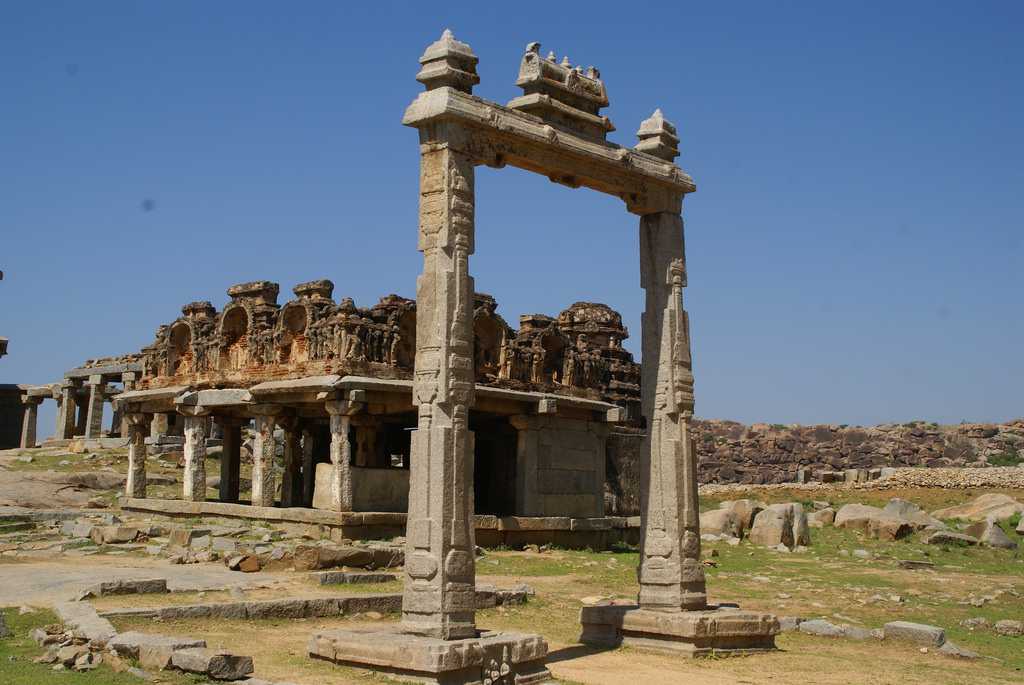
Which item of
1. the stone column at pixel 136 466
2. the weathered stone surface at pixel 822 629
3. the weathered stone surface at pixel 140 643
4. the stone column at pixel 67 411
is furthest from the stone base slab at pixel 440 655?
the stone column at pixel 67 411

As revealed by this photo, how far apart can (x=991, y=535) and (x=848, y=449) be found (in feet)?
75.9

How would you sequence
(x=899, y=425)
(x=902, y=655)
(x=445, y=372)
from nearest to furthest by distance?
(x=445, y=372)
(x=902, y=655)
(x=899, y=425)

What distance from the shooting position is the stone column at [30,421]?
122ft

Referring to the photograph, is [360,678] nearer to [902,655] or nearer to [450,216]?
[450,216]

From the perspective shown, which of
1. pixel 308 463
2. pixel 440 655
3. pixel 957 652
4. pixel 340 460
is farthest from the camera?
pixel 308 463

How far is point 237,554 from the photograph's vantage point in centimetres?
1447

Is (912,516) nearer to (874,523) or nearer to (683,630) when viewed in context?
(874,523)

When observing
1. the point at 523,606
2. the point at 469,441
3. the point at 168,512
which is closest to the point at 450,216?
the point at 469,441

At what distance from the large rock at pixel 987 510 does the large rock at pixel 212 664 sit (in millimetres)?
19776

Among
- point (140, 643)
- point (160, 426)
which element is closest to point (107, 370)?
point (160, 426)

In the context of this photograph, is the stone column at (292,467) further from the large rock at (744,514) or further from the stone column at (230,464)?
the large rock at (744,514)

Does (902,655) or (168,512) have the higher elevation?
(168,512)

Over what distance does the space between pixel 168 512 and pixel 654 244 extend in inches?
485

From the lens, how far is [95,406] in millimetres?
34781
